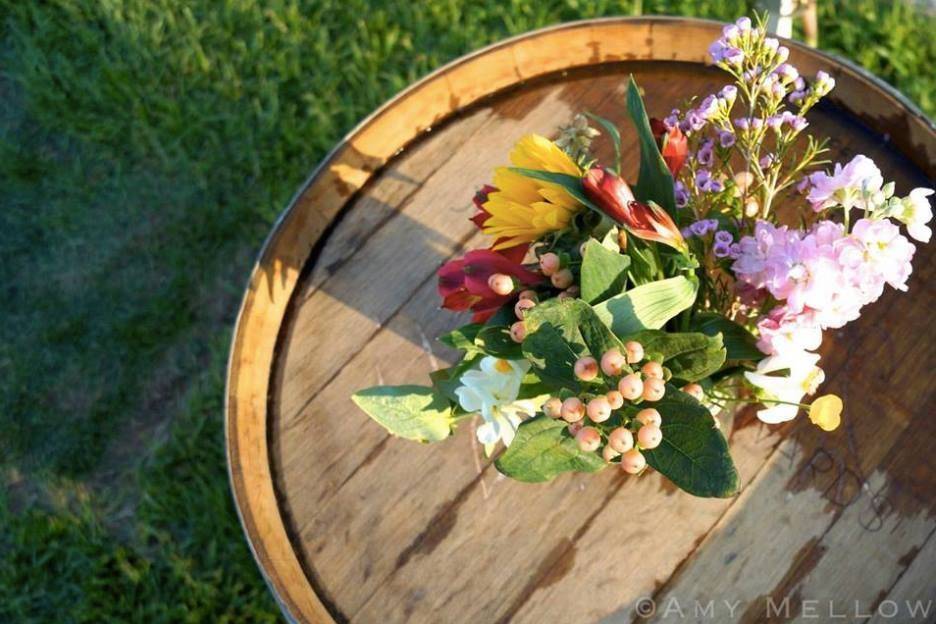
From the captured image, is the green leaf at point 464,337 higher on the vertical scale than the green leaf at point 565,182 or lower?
lower

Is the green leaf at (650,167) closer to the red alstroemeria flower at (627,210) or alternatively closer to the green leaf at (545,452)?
the red alstroemeria flower at (627,210)

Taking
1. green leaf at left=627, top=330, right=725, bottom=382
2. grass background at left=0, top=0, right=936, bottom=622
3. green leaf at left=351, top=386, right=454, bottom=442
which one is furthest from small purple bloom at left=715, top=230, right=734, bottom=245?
grass background at left=0, top=0, right=936, bottom=622

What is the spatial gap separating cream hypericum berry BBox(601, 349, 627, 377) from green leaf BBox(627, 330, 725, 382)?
0.09 m

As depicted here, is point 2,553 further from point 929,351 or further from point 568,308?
point 929,351

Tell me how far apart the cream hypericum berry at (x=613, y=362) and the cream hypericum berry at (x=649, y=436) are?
7 centimetres

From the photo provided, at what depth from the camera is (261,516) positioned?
1380 millimetres

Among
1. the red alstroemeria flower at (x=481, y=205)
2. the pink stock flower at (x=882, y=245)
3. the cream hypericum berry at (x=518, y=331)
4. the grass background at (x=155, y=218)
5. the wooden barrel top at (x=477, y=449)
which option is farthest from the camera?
the grass background at (x=155, y=218)

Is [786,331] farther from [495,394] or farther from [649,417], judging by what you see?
[495,394]

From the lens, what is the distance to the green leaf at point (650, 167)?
3.36 feet

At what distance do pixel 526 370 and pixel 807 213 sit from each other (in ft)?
2.23

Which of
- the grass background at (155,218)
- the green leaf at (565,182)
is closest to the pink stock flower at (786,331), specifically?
the green leaf at (565,182)

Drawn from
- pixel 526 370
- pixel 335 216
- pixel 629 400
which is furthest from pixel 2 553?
pixel 629 400

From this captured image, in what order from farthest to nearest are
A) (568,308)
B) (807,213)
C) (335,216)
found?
(335,216)
(807,213)
(568,308)

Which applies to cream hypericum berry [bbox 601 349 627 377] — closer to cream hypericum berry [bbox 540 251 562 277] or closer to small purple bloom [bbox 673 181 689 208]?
cream hypericum berry [bbox 540 251 562 277]
